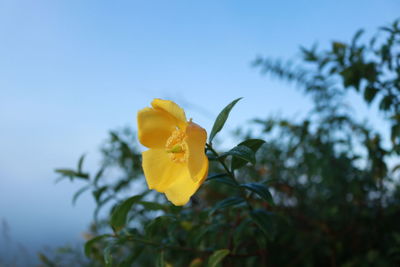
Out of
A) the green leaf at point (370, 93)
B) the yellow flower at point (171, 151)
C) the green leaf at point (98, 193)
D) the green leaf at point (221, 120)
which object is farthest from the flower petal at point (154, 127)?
the green leaf at point (370, 93)

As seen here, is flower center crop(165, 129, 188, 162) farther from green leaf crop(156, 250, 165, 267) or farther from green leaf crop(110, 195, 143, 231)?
green leaf crop(156, 250, 165, 267)

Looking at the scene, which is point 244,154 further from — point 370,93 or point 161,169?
point 370,93

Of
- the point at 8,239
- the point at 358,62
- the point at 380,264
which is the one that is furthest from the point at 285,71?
the point at 8,239

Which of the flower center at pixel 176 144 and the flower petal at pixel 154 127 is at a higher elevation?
the flower petal at pixel 154 127

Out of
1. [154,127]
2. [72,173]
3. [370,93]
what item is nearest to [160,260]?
[154,127]

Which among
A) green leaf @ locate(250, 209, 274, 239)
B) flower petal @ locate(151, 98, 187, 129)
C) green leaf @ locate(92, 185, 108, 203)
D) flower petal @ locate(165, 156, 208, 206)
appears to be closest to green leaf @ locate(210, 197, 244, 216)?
green leaf @ locate(250, 209, 274, 239)

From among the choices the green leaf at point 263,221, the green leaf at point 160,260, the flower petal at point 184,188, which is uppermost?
the flower petal at point 184,188

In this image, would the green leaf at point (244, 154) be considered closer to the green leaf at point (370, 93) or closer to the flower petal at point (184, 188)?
the flower petal at point (184, 188)

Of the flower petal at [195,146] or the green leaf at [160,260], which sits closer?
the flower petal at [195,146]
